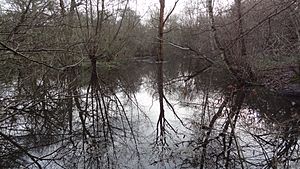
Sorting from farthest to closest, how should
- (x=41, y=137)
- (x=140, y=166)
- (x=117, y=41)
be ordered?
(x=117, y=41) → (x=41, y=137) → (x=140, y=166)

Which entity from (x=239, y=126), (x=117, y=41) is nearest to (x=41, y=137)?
(x=239, y=126)

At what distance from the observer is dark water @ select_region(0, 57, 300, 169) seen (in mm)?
4355

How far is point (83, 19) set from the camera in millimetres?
15086

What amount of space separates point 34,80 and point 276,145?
24.8 ft

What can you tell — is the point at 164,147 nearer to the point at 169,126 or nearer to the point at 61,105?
the point at 169,126

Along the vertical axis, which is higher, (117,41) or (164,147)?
(117,41)

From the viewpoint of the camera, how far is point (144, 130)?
5922 millimetres

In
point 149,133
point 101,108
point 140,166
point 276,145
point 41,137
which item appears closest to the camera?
point 140,166

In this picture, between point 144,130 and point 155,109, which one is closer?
point 144,130

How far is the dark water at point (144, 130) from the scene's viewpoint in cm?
436

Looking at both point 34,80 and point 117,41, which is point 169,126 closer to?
point 34,80

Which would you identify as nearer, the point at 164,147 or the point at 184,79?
the point at 164,147

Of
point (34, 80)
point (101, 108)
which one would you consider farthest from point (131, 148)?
point (34, 80)

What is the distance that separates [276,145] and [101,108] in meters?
4.07
